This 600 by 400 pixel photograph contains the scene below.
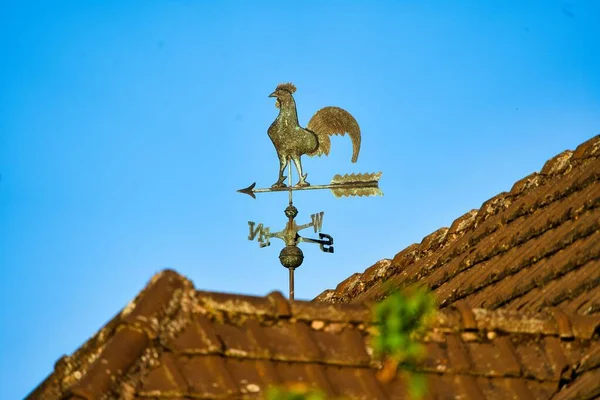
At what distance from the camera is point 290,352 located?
182 inches

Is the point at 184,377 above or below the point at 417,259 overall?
below

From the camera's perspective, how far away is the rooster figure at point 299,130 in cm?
898

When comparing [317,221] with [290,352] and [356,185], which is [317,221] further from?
[290,352]

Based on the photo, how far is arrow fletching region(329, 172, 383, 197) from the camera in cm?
904

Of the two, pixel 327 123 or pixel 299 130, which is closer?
pixel 299 130

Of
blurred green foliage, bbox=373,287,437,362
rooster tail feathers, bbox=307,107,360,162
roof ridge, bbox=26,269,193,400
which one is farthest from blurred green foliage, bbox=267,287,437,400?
rooster tail feathers, bbox=307,107,360,162

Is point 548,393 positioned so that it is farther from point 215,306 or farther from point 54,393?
point 54,393

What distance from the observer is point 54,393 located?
4805mm

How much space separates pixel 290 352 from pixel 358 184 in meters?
4.51

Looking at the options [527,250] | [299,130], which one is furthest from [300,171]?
[527,250]

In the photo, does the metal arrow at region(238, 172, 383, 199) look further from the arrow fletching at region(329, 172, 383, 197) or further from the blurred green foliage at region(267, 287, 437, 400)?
the blurred green foliage at region(267, 287, 437, 400)

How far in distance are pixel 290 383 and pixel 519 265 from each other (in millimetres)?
2648

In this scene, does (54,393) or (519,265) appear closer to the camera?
(54,393)

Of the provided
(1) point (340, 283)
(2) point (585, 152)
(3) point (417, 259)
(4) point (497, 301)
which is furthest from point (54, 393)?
(1) point (340, 283)
